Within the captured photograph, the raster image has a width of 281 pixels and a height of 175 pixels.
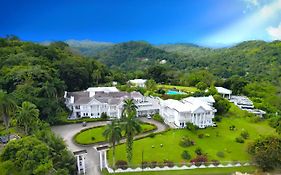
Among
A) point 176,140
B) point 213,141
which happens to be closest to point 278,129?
point 213,141

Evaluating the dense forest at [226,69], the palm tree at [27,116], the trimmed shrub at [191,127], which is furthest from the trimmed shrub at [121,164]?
the dense forest at [226,69]

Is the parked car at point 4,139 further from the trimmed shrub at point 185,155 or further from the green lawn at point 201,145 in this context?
the trimmed shrub at point 185,155

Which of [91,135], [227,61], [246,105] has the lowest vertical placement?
[91,135]

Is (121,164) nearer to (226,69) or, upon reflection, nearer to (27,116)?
(27,116)

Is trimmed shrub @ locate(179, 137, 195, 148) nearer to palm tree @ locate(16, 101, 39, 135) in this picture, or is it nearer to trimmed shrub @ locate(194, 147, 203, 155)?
trimmed shrub @ locate(194, 147, 203, 155)

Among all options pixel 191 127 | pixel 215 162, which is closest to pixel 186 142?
pixel 191 127

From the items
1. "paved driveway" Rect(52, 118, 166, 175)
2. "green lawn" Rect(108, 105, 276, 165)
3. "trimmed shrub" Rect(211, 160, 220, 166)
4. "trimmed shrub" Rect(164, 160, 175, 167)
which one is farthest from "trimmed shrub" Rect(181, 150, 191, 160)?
"paved driveway" Rect(52, 118, 166, 175)

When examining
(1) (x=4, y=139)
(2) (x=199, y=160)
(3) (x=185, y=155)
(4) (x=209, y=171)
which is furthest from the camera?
(3) (x=185, y=155)

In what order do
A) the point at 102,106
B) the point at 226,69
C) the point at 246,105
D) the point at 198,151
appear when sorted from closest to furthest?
1. the point at 198,151
2. the point at 102,106
3. the point at 246,105
4. the point at 226,69
